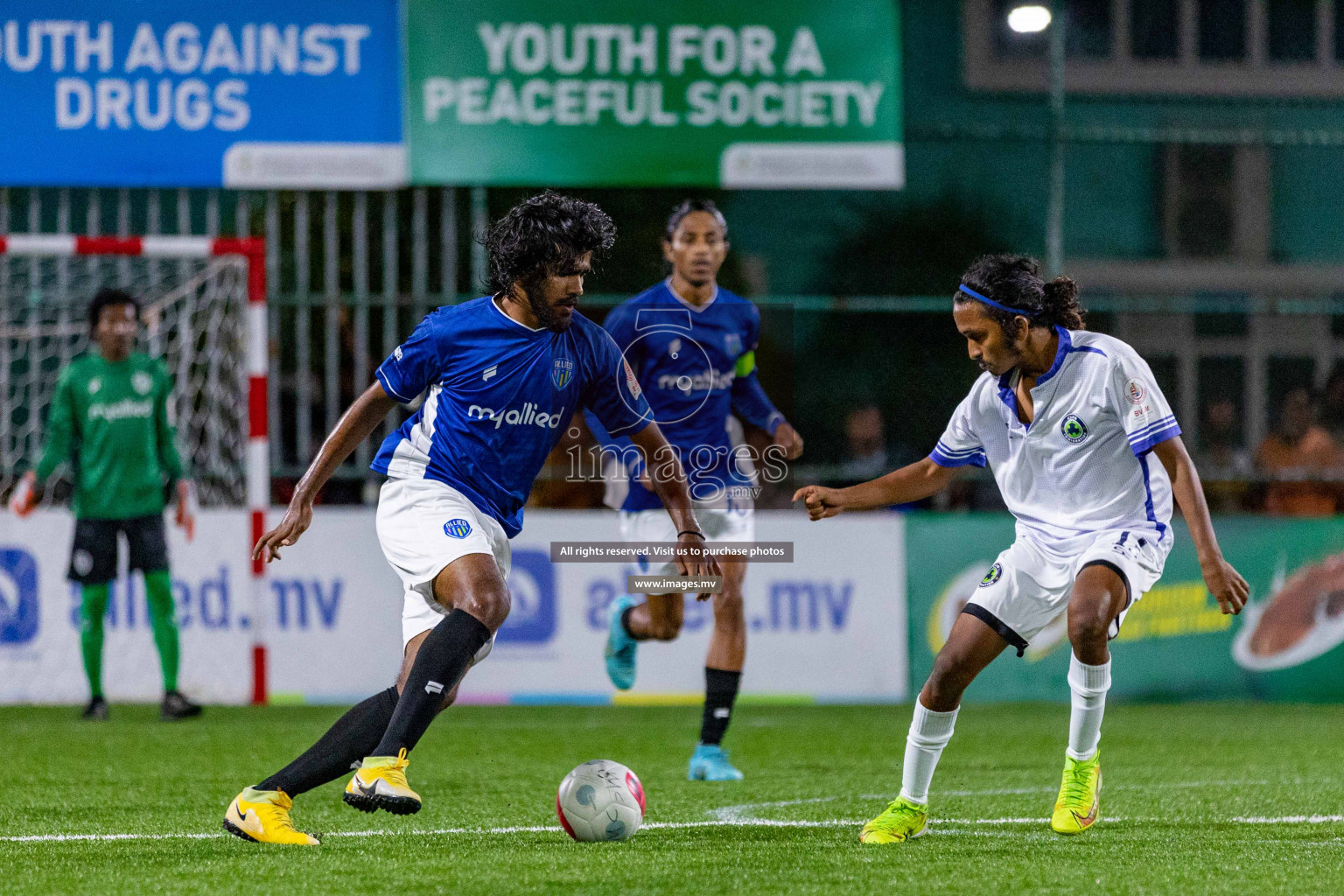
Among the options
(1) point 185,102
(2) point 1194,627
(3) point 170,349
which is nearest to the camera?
(2) point 1194,627

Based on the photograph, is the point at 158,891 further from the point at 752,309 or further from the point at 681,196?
the point at 681,196

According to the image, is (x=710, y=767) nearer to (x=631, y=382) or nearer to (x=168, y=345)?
(x=631, y=382)

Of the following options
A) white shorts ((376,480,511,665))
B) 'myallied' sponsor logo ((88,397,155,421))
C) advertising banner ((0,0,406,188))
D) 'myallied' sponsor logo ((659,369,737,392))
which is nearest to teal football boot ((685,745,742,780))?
'myallied' sponsor logo ((659,369,737,392))

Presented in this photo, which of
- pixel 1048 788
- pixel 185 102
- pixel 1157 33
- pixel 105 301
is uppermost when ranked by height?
pixel 1157 33

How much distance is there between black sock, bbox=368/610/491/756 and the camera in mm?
4234

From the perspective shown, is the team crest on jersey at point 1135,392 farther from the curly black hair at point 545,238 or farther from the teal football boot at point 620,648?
the teal football boot at point 620,648

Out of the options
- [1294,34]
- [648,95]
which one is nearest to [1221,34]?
[1294,34]

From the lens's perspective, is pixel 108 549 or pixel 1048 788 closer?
pixel 1048 788

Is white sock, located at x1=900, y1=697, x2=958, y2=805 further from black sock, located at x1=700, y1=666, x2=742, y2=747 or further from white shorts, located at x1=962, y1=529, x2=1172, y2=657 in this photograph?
black sock, located at x1=700, y1=666, x2=742, y2=747

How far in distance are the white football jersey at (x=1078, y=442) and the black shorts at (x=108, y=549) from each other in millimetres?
5004

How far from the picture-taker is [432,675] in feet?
14.1

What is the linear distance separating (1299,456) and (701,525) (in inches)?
206

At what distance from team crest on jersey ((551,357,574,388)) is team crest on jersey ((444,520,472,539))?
0.47 meters

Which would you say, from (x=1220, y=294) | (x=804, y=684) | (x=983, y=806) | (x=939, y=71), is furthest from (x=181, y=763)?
(x=1220, y=294)
